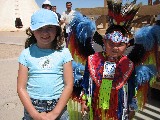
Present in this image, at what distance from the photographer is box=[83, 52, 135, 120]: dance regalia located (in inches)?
87.0

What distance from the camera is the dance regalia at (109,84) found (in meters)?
2.21

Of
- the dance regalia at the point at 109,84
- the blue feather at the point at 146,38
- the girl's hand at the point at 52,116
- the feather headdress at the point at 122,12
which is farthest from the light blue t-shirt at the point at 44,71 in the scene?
the blue feather at the point at 146,38

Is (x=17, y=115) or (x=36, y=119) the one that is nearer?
(x=36, y=119)

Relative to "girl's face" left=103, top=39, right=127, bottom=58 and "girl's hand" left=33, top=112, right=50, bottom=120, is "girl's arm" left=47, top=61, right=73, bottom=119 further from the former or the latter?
"girl's face" left=103, top=39, right=127, bottom=58

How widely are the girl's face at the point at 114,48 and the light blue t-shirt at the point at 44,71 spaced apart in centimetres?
33

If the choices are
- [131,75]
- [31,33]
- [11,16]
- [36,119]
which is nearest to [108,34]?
[131,75]

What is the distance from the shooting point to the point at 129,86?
2.25 meters

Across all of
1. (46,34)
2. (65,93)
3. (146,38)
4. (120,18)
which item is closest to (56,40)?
(46,34)

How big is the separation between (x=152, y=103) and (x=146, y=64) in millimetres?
1790

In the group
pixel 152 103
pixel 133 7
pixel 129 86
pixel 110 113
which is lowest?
pixel 152 103

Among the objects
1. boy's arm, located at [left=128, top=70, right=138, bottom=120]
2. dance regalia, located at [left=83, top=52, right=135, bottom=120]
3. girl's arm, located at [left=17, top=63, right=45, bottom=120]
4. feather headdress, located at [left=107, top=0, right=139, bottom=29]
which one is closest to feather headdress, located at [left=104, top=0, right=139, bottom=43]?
feather headdress, located at [left=107, top=0, right=139, bottom=29]

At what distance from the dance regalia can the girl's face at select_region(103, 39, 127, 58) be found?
0.10m

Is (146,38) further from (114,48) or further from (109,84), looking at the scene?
(109,84)

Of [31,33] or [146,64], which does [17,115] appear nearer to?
[31,33]
